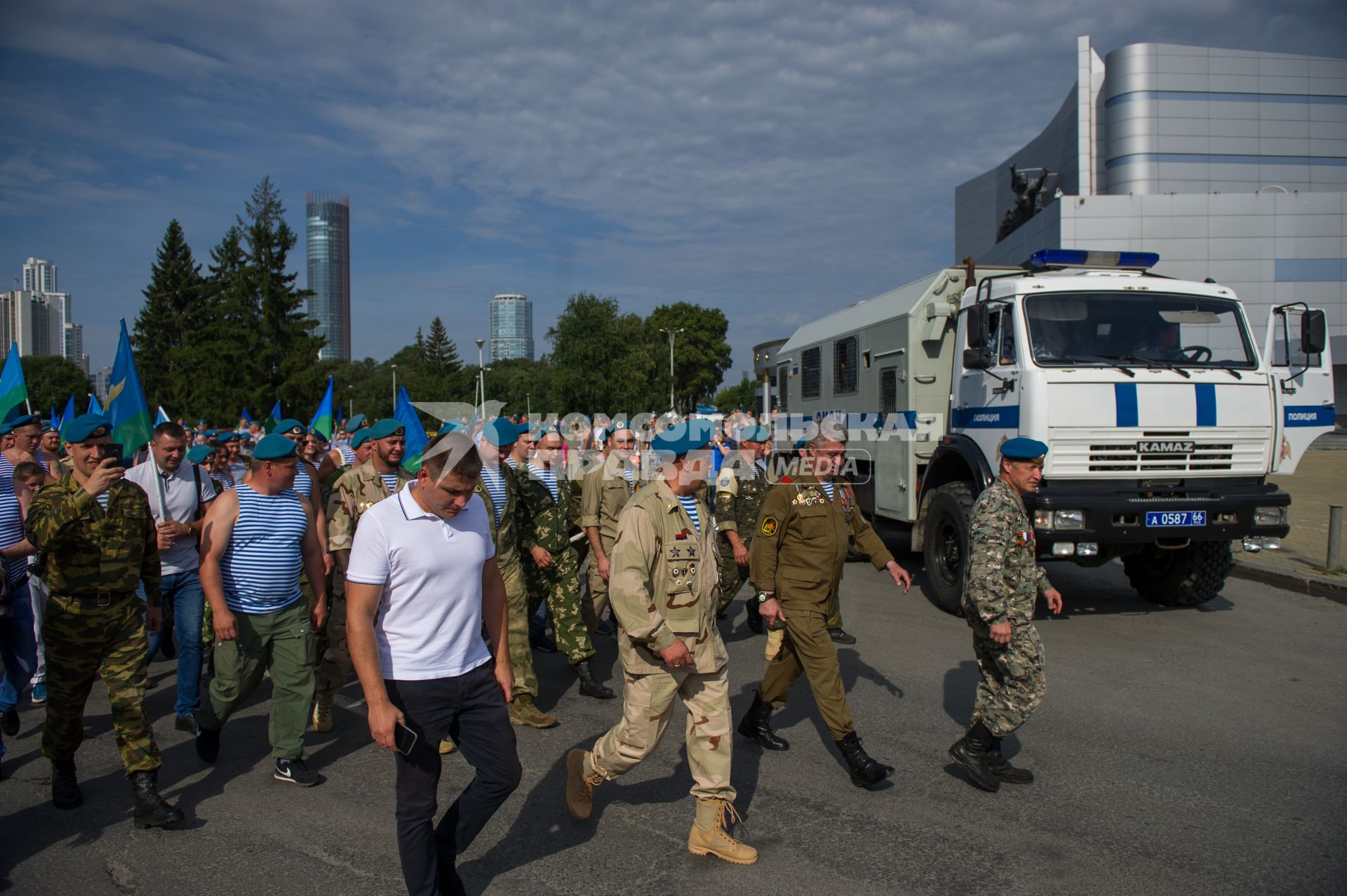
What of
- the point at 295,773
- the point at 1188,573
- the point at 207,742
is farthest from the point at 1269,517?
the point at 207,742

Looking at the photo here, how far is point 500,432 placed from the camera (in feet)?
19.3

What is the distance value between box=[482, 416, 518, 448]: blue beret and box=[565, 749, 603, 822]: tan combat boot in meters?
2.45

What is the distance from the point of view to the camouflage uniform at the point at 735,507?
744cm

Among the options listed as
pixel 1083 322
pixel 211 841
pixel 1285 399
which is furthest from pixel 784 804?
pixel 1285 399

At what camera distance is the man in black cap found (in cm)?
432

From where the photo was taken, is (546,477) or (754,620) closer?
(546,477)

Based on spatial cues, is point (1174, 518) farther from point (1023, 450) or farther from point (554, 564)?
point (554, 564)

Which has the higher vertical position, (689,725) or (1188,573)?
(689,725)

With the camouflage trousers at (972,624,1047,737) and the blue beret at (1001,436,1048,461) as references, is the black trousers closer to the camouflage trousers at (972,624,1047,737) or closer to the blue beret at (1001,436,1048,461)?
the camouflage trousers at (972,624,1047,737)

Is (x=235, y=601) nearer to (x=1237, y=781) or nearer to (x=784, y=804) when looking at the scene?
(x=784, y=804)

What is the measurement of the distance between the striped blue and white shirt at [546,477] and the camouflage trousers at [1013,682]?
11.0ft

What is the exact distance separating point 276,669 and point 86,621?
92 centimetres

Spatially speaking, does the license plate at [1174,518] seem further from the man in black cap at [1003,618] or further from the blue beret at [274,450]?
the blue beret at [274,450]

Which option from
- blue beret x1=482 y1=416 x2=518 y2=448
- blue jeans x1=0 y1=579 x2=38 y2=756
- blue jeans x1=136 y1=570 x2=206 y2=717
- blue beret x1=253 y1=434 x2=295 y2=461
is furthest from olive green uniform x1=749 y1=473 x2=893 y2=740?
blue jeans x1=0 y1=579 x2=38 y2=756
